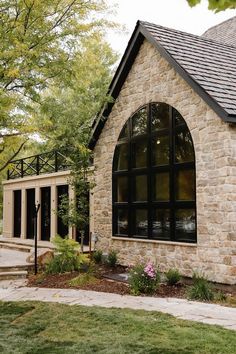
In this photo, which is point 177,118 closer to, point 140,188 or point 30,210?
point 140,188

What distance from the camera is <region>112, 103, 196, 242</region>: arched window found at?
9438 millimetres

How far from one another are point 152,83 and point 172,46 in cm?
101

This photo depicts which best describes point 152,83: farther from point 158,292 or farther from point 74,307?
point 74,307

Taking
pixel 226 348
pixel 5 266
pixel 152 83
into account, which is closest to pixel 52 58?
pixel 152 83

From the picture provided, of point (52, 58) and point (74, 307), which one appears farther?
point (52, 58)

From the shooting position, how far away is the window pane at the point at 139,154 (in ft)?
35.5

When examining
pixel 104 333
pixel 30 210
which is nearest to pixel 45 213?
pixel 30 210

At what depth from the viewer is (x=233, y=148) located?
8438 millimetres

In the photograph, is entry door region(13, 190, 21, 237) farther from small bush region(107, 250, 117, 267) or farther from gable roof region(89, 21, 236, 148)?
small bush region(107, 250, 117, 267)

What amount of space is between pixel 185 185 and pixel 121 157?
274 cm

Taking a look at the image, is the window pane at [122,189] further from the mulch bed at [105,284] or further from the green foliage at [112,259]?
the mulch bed at [105,284]

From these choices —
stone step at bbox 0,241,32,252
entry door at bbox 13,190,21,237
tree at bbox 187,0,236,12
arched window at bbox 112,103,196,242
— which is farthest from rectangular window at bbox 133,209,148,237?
entry door at bbox 13,190,21,237

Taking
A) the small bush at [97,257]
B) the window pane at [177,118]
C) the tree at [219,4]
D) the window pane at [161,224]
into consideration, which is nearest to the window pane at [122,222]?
the small bush at [97,257]

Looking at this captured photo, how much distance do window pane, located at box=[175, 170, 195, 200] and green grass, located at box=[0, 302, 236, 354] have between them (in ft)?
11.4
